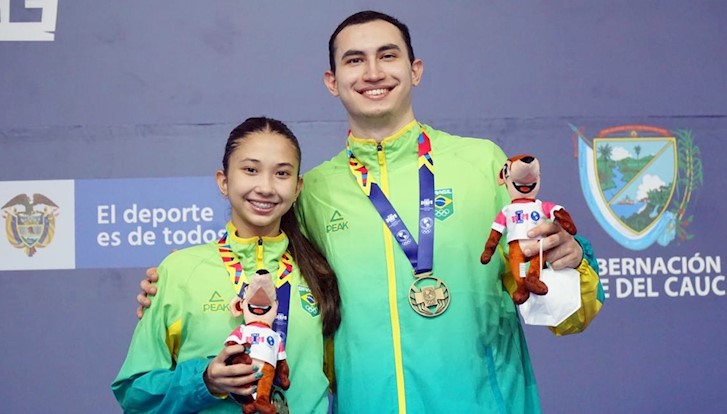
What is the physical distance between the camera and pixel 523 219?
6.50ft

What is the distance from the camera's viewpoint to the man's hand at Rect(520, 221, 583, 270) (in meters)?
1.96

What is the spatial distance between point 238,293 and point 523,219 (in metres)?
0.66

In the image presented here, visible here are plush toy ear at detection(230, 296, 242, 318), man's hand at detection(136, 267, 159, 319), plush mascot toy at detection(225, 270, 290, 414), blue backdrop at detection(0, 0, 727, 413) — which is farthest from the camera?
blue backdrop at detection(0, 0, 727, 413)

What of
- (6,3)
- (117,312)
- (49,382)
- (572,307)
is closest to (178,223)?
(117,312)

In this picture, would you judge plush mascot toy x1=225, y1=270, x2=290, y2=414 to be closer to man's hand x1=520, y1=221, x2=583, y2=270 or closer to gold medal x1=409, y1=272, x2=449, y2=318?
gold medal x1=409, y1=272, x2=449, y2=318

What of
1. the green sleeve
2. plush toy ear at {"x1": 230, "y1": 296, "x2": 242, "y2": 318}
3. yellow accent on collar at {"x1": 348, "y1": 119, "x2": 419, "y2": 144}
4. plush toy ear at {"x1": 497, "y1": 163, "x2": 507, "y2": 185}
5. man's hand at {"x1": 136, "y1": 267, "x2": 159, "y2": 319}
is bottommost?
the green sleeve

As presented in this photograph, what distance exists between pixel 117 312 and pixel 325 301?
64.0 inches

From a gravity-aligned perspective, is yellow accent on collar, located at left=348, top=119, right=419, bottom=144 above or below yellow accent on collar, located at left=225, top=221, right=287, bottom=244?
above

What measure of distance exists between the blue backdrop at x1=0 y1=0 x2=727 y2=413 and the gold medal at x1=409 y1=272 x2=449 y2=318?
152 centimetres

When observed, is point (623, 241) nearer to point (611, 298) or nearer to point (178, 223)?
point (611, 298)

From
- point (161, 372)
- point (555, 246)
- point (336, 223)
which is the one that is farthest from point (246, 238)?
point (555, 246)

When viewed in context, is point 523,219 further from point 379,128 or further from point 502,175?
point 379,128

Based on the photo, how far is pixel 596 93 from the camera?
12.1 feet

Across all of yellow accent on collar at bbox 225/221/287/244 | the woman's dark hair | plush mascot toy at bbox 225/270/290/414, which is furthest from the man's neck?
plush mascot toy at bbox 225/270/290/414
